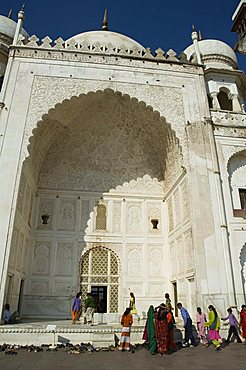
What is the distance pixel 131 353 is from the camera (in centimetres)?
549

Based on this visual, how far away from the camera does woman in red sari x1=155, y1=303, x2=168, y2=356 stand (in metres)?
5.38

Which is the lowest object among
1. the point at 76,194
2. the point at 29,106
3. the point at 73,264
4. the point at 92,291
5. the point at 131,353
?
the point at 131,353

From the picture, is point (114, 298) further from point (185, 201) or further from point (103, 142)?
point (103, 142)

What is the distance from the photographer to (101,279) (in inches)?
389

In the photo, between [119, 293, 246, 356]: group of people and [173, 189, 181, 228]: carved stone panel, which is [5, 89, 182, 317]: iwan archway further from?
[119, 293, 246, 356]: group of people

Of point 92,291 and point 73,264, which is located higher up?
point 73,264

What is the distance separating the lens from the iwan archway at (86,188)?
378 inches

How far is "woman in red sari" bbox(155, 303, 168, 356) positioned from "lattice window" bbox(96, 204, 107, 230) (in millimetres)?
5134

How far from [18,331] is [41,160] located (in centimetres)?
580

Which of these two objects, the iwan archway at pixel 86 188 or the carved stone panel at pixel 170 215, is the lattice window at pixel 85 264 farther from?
the carved stone panel at pixel 170 215

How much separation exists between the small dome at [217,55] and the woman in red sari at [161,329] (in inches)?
423

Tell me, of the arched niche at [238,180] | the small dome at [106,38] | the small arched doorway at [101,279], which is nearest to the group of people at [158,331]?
the small arched doorway at [101,279]

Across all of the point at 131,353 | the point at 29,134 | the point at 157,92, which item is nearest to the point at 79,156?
the point at 29,134

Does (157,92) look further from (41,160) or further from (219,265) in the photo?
(219,265)
